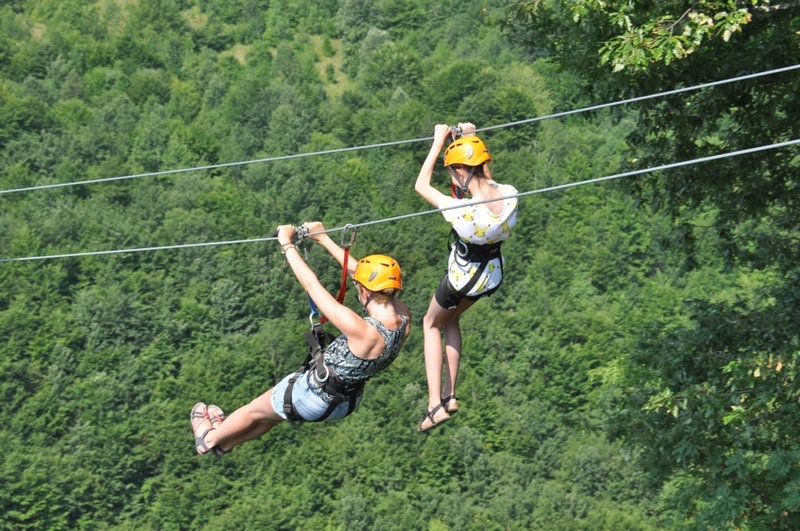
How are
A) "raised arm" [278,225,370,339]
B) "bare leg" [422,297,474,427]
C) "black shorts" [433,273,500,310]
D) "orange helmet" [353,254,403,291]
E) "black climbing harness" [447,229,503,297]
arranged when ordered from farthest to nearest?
"bare leg" [422,297,474,427], "black shorts" [433,273,500,310], "black climbing harness" [447,229,503,297], "orange helmet" [353,254,403,291], "raised arm" [278,225,370,339]

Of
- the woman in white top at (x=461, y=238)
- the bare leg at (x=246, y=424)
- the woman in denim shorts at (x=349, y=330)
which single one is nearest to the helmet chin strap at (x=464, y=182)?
the woman in white top at (x=461, y=238)

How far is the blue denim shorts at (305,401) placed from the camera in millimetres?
8055

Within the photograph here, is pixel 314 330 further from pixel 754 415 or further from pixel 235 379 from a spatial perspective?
pixel 235 379

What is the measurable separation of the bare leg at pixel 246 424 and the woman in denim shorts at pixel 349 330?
10mm

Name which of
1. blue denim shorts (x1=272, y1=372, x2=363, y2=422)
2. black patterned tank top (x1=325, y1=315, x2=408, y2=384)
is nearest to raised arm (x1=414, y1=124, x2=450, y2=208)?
black patterned tank top (x1=325, y1=315, x2=408, y2=384)

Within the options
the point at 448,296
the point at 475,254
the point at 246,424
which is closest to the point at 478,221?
Answer: the point at 475,254

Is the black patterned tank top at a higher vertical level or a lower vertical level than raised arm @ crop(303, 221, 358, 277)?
lower

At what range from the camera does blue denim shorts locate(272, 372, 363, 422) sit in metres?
8.05

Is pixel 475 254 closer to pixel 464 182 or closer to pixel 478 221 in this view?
pixel 478 221

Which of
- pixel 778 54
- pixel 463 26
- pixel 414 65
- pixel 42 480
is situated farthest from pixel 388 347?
pixel 463 26

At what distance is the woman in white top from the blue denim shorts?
0.54 meters

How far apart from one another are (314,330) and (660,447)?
5.35 metres

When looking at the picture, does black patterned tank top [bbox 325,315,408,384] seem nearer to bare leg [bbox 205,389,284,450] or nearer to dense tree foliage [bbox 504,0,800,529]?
bare leg [bbox 205,389,284,450]

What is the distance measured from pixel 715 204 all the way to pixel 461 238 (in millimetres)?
4737
